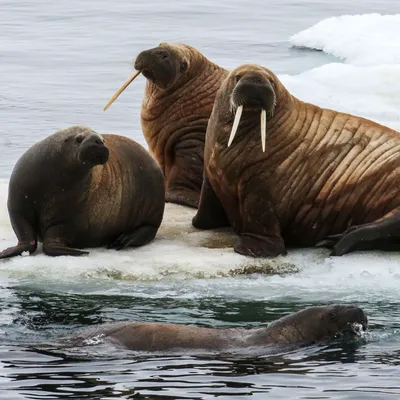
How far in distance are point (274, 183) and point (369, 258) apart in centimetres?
91

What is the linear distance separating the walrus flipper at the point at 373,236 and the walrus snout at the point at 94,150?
6.14 ft

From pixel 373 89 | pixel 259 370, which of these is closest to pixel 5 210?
pixel 259 370

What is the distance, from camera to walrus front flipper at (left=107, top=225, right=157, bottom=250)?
1159cm

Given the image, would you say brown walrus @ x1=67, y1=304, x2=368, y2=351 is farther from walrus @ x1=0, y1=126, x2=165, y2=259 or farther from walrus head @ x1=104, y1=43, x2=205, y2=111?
walrus head @ x1=104, y1=43, x2=205, y2=111

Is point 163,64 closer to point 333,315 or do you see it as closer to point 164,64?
point 164,64

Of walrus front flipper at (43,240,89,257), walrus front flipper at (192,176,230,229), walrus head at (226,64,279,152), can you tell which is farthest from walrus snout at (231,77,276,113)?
walrus front flipper at (43,240,89,257)

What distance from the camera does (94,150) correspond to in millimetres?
10898

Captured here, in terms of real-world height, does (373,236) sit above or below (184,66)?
below

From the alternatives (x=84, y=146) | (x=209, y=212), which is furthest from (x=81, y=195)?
(x=209, y=212)

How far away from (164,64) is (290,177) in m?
2.04

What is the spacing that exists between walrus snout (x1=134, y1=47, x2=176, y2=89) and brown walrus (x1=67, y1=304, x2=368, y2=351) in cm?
389

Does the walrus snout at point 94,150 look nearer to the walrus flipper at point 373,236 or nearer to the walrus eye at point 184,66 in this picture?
the walrus flipper at point 373,236

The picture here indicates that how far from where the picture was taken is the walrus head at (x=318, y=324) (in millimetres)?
9359

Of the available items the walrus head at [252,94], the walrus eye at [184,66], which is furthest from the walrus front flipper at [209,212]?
the walrus eye at [184,66]
